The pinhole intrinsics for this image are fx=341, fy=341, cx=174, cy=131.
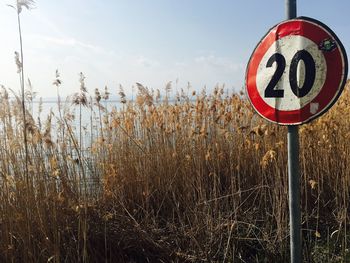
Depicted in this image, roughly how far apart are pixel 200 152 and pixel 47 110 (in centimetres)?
140

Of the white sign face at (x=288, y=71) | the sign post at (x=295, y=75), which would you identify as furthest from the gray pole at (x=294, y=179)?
the white sign face at (x=288, y=71)

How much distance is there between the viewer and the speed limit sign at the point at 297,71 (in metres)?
1.26

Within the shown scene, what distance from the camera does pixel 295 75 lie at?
1.33 meters

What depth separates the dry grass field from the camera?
231 centimetres

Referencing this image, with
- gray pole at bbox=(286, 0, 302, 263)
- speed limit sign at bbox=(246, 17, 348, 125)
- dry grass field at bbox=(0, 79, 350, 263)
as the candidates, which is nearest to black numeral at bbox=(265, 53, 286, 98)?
speed limit sign at bbox=(246, 17, 348, 125)

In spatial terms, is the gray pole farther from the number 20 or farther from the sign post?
the number 20

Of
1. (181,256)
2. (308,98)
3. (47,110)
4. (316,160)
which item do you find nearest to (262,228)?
(181,256)

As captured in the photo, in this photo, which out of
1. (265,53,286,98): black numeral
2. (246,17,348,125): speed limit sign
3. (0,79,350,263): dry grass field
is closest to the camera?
(246,17,348,125): speed limit sign

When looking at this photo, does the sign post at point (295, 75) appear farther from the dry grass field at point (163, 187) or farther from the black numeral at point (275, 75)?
the dry grass field at point (163, 187)

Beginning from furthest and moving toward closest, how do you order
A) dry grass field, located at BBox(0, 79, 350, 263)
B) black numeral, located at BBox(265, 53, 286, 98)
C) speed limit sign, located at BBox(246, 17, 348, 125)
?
1. dry grass field, located at BBox(0, 79, 350, 263)
2. black numeral, located at BBox(265, 53, 286, 98)
3. speed limit sign, located at BBox(246, 17, 348, 125)

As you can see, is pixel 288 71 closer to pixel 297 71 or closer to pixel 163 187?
pixel 297 71

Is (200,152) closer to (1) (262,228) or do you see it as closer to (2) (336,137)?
(1) (262,228)

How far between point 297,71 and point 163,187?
6.96 feet

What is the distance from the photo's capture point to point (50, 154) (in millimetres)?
2570
